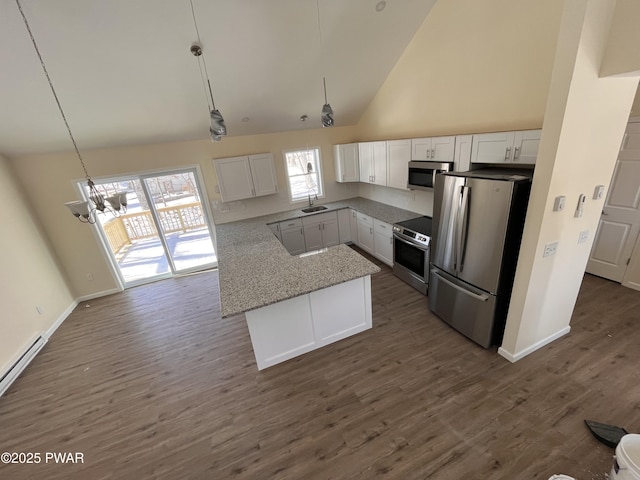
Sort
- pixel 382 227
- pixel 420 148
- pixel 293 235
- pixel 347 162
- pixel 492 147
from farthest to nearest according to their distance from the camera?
pixel 347 162, pixel 293 235, pixel 382 227, pixel 420 148, pixel 492 147

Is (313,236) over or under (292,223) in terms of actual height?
under

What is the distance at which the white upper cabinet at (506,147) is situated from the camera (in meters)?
2.36

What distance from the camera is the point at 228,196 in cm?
461

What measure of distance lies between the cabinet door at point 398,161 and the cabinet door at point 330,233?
1.39m

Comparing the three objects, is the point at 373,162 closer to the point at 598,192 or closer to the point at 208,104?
the point at 208,104

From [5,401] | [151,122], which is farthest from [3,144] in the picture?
[5,401]

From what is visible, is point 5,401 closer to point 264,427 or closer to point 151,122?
point 264,427

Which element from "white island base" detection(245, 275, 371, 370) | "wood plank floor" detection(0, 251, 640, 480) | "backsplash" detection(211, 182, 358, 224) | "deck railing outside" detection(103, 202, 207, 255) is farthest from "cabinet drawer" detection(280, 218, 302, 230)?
"white island base" detection(245, 275, 371, 370)

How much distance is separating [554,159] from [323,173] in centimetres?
404

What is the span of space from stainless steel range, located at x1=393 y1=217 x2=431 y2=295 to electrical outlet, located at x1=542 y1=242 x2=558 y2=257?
46.9 inches

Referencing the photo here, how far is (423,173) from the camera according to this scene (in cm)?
358

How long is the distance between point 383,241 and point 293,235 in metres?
1.66

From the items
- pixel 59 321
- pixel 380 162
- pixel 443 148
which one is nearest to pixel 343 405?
pixel 443 148

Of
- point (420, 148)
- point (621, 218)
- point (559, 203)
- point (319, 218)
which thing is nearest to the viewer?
point (559, 203)
